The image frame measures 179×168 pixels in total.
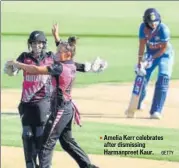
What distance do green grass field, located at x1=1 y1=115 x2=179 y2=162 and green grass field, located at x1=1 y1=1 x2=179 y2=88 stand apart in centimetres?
529

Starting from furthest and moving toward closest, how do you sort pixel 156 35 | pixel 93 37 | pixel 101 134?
1. pixel 93 37
2. pixel 156 35
3. pixel 101 134

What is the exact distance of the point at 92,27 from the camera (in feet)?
112

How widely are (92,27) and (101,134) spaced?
21626 millimetres

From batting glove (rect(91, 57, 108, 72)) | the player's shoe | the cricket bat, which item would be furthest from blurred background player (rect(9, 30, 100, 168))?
the cricket bat

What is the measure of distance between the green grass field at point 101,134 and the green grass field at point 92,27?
17.4ft

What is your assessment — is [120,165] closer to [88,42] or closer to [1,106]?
[1,106]

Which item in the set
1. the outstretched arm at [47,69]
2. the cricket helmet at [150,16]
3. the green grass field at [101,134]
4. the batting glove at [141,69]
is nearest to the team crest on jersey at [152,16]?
the cricket helmet at [150,16]

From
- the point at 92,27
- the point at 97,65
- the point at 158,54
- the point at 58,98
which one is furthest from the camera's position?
the point at 92,27

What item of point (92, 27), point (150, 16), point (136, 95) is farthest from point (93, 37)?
point (150, 16)

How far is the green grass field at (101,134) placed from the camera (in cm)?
1177

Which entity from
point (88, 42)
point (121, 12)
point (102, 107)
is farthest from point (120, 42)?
point (102, 107)

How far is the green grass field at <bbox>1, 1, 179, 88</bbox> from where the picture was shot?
72.9ft

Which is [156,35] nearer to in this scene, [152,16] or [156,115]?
[152,16]

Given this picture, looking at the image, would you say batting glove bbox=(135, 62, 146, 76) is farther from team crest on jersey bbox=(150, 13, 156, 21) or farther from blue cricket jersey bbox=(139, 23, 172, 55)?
team crest on jersey bbox=(150, 13, 156, 21)
